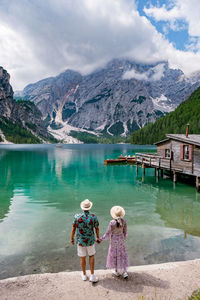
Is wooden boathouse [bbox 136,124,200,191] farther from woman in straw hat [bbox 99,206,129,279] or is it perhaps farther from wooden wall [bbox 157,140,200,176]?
woman in straw hat [bbox 99,206,129,279]

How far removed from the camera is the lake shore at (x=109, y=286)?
674cm

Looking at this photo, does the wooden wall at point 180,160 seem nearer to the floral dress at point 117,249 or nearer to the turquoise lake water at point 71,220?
the turquoise lake water at point 71,220

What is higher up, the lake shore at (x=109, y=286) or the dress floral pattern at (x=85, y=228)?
the dress floral pattern at (x=85, y=228)

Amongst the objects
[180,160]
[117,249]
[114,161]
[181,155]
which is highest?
[181,155]

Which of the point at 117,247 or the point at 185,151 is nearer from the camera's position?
the point at 117,247

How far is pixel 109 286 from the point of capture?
7.22 meters

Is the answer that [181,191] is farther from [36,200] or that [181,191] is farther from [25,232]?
[25,232]

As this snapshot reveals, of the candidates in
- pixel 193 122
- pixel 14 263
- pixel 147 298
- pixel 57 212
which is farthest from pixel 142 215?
pixel 193 122

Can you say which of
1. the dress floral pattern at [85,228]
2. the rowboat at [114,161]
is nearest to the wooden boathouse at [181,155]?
the dress floral pattern at [85,228]

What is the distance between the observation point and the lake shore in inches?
265

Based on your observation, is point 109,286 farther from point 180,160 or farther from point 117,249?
point 180,160

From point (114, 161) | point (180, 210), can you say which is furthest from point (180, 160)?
point (114, 161)

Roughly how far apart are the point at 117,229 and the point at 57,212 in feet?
43.8

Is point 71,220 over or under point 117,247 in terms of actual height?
under
